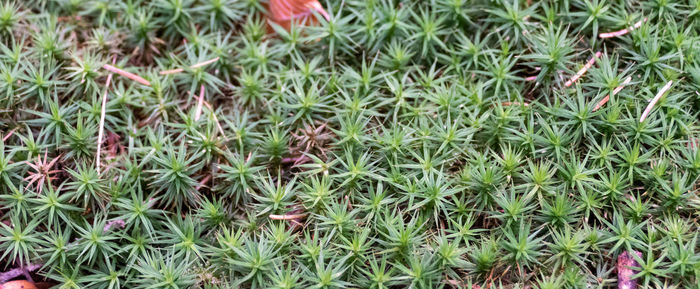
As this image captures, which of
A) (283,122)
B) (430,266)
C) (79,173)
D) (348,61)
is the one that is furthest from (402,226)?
(79,173)

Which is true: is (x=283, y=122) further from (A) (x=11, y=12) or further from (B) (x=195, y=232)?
(A) (x=11, y=12)

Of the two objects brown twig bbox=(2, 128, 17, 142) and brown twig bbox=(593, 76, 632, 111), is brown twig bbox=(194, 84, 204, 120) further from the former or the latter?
brown twig bbox=(593, 76, 632, 111)

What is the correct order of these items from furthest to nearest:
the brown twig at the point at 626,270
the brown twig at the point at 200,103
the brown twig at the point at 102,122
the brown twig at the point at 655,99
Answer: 1. the brown twig at the point at 200,103
2. the brown twig at the point at 102,122
3. the brown twig at the point at 655,99
4. the brown twig at the point at 626,270

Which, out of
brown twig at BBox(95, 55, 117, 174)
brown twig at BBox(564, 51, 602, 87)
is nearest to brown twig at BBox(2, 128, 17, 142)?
brown twig at BBox(95, 55, 117, 174)

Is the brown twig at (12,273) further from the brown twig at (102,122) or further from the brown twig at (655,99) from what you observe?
the brown twig at (655,99)

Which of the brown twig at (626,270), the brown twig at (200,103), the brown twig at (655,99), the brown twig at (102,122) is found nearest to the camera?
the brown twig at (626,270)

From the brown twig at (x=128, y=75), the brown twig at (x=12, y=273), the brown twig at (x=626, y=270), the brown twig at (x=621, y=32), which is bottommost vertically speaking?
the brown twig at (x=12, y=273)

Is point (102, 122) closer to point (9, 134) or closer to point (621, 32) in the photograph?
point (9, 134)

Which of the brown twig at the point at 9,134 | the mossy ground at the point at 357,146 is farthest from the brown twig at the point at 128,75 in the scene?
the brown twig at the point at 9,134

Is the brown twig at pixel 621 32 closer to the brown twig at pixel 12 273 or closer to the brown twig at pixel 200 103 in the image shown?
the brown twig at pixel 200 103

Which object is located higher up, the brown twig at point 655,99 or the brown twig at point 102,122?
the brown twig at point 655,99

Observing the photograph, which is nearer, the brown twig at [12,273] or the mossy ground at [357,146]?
the mossy ground at [357,146]
